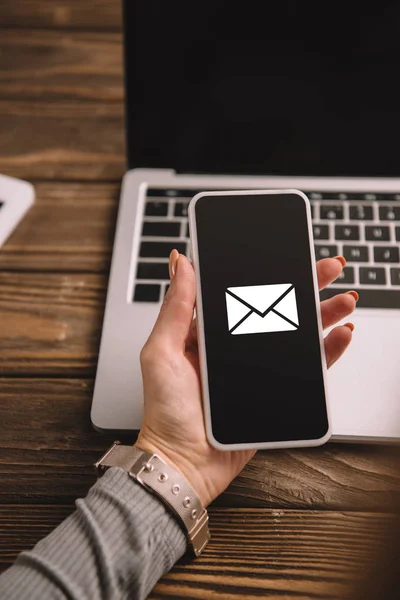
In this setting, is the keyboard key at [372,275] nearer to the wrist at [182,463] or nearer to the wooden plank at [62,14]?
the wrist at [182,463]

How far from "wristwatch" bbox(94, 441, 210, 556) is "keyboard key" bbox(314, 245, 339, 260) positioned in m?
0.29

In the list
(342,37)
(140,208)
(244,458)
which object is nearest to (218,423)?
(244,458)

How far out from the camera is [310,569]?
1.61 feet

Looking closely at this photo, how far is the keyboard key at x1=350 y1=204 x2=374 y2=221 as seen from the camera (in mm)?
663

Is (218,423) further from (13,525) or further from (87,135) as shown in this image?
(87,135)

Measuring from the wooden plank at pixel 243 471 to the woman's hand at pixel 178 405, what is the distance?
4 cm

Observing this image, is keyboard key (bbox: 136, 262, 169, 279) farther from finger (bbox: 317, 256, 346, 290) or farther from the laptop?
finger (bbox: 317, 256, 346, 290)

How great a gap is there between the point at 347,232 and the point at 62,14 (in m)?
0.61

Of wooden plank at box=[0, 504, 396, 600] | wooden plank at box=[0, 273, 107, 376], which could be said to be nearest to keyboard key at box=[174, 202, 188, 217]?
wooden plank at box=[0, 273, 107, 376]

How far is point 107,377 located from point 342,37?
0.41 m

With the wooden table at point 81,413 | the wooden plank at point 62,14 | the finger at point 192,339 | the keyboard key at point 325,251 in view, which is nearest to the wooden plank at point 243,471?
the wooden table at point 81,413

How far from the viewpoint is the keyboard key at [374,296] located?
2.00 ft

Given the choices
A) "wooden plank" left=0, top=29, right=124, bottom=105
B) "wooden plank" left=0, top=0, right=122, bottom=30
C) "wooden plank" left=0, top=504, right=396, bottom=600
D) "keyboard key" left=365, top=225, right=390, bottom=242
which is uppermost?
"wooden plank" left=0, top=0, right=122, bottom=30

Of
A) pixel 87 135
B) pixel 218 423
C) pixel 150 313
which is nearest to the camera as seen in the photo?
pixel 218 423
